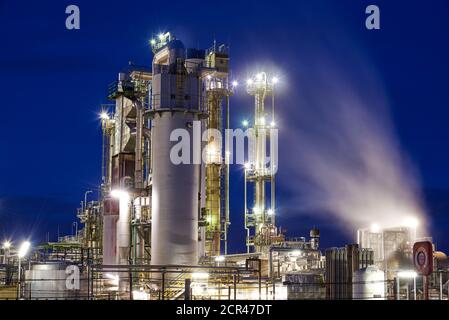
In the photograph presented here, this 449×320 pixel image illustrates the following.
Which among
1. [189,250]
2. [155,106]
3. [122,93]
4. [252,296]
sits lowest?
[252,296]

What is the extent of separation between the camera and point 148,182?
50250mm

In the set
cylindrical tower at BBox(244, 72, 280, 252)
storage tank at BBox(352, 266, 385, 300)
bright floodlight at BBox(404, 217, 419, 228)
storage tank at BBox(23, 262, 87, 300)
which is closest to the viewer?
storage tank at BBox(352, 266, 385, 300)

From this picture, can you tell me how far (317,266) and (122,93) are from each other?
19895 millimetres

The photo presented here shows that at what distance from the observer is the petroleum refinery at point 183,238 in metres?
33.6

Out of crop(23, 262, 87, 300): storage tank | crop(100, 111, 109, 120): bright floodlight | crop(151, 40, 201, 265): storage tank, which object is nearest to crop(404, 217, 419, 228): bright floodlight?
crop(151, 40, 201, 265): storage tank

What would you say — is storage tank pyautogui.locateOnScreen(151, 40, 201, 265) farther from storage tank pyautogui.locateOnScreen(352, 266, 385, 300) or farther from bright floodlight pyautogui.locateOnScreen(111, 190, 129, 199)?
storage tank pyautogui.locateOnScreen(352, 266, 385, 300)

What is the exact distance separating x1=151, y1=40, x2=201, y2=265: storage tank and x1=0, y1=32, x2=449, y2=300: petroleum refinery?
61 mm

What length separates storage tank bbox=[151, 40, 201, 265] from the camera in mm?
42375

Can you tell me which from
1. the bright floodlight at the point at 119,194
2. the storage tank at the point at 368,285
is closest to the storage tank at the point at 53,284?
the storage tank at the point at 368,285

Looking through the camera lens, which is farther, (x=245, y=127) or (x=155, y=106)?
(x=245, y=127)

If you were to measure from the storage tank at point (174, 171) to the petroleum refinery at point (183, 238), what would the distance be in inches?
2.4

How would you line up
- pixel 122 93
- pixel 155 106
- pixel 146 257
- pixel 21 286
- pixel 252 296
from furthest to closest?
pixel 122 93, pixel 146 257, pixel 155 106, pixel 252 296, pixel 21 286
